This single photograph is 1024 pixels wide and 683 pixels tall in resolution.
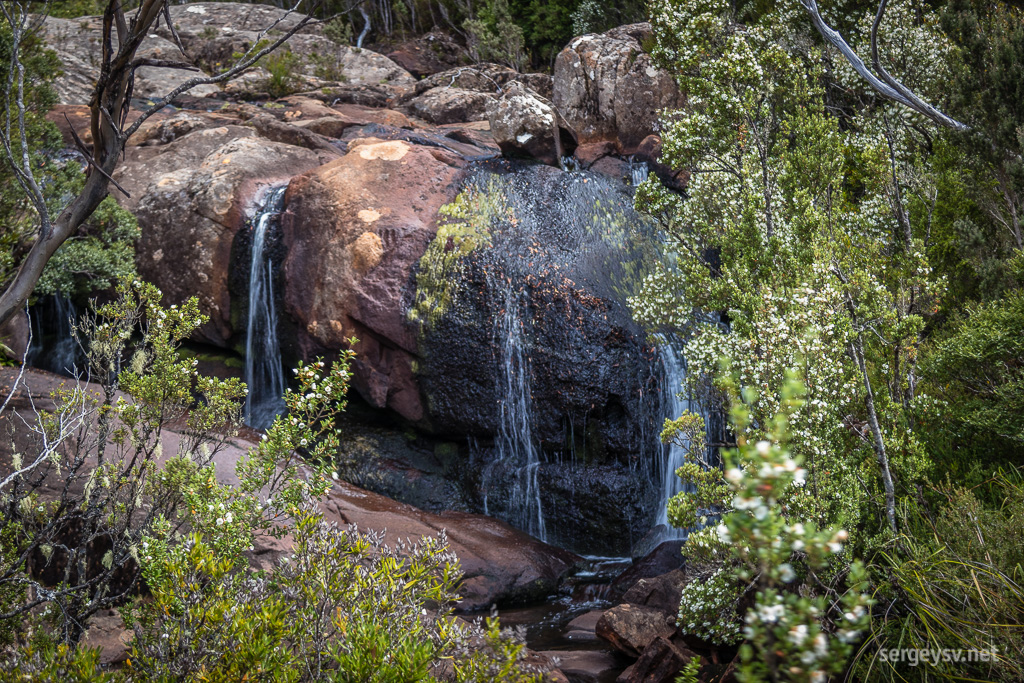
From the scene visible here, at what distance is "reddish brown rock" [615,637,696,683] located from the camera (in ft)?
17.7

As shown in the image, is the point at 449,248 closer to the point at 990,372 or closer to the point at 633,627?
the point at 633,627

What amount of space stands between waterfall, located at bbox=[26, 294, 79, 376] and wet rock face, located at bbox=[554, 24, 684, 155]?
11.3 m

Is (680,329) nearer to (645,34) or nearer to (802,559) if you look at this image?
(802,559)

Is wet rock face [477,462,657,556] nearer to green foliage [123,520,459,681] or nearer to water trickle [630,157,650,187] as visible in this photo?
water trickle [630,157,650,187]

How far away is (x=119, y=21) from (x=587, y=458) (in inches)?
319

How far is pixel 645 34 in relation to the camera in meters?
16.0

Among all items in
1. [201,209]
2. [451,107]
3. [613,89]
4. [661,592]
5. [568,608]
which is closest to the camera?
[661,592]

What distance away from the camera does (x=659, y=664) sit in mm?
5523

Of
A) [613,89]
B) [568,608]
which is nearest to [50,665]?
[568,608]

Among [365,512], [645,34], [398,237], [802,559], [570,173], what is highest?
[645,34]

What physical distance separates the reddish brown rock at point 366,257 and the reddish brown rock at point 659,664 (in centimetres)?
598

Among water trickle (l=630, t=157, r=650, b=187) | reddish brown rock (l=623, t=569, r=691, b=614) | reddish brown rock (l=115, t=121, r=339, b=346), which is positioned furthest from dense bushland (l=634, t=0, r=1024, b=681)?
reddish brown rock (l=115, t=121, r=339, b=346)

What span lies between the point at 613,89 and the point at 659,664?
12.8m

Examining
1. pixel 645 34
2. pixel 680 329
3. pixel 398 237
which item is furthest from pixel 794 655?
pixel 645 34
